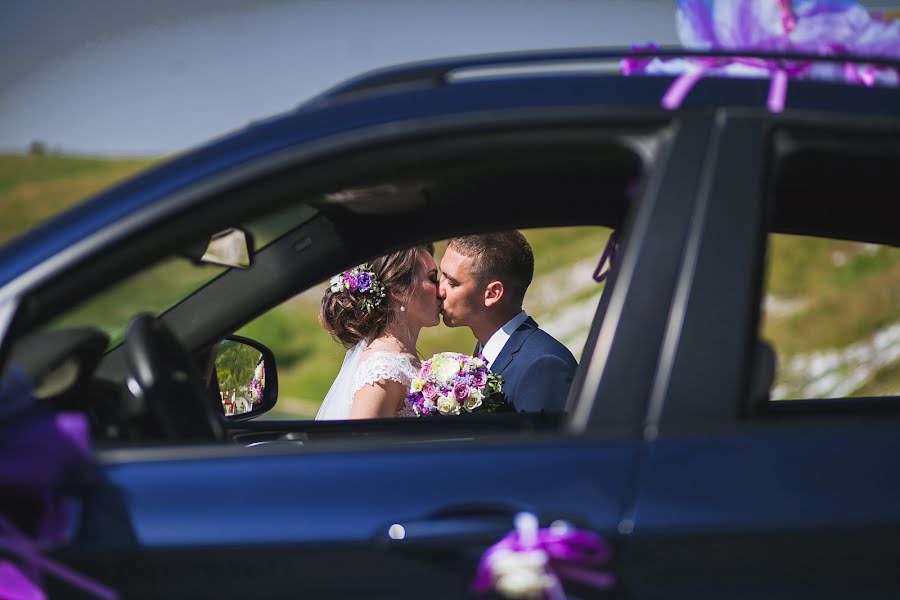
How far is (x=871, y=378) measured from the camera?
1686 cm

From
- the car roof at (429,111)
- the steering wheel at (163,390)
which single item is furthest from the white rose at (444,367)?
the car roof at (429,111)

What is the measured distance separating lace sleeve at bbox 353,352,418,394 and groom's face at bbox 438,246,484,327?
7.8 inches

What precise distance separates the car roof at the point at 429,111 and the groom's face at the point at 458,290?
173 centimetres

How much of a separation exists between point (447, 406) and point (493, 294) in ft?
1.60

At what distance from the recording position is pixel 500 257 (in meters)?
3.43

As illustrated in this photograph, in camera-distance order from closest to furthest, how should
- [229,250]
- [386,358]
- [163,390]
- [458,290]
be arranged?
1. [163,390]
2. [229,250]
3. [458,290]
4. [386,358]

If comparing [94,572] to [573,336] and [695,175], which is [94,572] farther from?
[573,336]

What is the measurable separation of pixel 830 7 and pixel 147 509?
1.37 meters

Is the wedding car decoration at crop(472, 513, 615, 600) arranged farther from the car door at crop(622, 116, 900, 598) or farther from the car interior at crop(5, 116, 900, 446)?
the car interior at crop(5, 116, 900, 446)

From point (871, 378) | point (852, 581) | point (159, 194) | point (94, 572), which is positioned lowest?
point (94, 572)

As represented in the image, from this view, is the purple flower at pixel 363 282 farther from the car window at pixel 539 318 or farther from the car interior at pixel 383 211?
the car window at pixel 539 318

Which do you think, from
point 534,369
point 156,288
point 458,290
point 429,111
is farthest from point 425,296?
point 429,111

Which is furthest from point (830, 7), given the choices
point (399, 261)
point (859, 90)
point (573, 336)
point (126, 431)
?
point (573, 336)

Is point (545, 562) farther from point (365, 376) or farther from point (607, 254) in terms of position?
point (365, 376)
